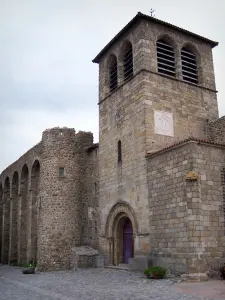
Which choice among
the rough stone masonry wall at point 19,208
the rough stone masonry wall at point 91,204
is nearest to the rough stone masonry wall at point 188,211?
the rough stone masonry wall at point 91,204

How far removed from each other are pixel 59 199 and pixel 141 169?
5298 mm

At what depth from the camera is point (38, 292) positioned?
9133 millimetres

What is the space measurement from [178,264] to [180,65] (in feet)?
28.4

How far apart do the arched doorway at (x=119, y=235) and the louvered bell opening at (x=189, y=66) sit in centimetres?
643

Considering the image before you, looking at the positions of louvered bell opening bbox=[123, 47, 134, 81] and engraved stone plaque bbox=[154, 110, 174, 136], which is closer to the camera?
engraved stone plaque bbox=[154, 110, 174, 136]

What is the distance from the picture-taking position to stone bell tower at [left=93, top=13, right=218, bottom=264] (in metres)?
13.9

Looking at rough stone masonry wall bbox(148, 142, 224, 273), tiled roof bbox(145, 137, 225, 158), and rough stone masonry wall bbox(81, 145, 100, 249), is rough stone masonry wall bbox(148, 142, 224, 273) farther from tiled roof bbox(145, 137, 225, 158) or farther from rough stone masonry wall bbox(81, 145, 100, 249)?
rough stone masonry wall bbox(81, 145, 100, 249)

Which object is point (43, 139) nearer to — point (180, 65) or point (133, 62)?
point (133, 62)

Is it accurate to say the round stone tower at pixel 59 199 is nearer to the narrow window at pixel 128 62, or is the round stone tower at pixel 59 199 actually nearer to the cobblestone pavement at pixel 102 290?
the narrow window at pixel 128 62

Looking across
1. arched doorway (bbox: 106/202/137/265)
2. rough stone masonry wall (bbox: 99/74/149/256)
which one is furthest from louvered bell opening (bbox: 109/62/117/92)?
arched doorway (bbox: 106/202/137/265)

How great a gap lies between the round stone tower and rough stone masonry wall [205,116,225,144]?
644 cm

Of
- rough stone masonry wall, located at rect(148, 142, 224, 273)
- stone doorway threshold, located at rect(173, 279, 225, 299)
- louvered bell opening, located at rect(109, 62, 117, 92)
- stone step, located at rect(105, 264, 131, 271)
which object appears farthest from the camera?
louvered bell opening, located at rect(109, 62, 117, 92)

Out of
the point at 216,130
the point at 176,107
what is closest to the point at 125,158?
the point at 176,107

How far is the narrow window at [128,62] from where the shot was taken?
1600 centimetres
